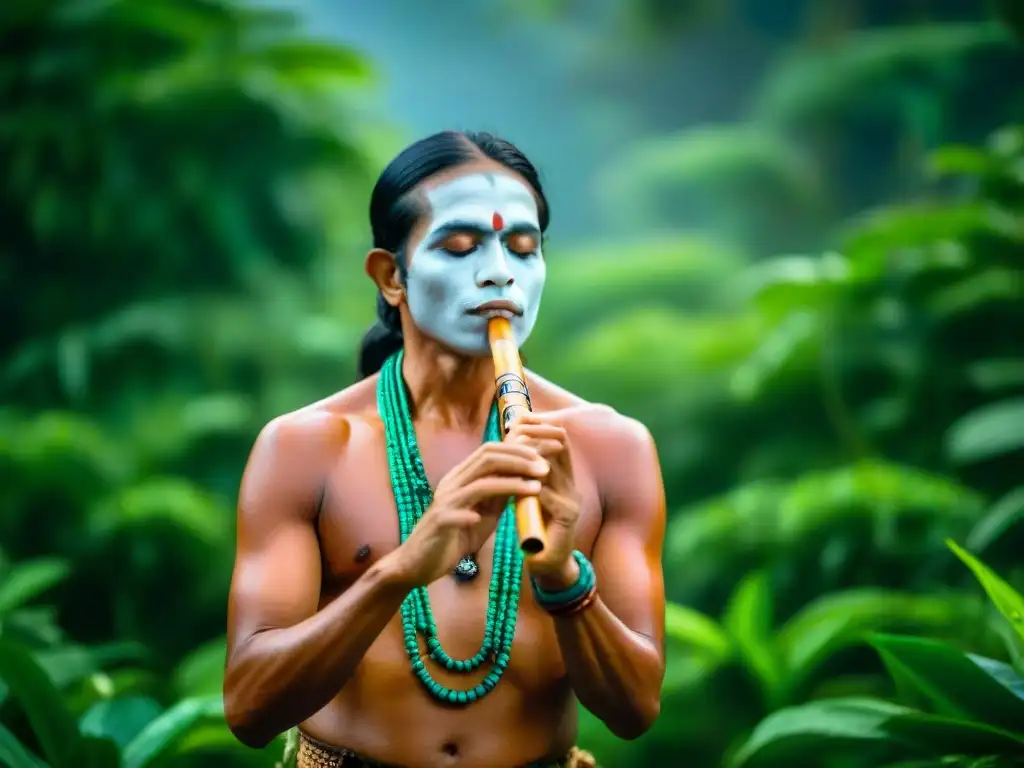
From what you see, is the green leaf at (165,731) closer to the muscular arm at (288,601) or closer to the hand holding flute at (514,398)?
the muscular arm at (288,601)

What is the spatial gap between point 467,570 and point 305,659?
24 centimetres

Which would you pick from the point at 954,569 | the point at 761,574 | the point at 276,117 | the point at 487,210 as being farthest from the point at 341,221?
the point at 487,210

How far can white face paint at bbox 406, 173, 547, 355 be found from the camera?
1438 mm

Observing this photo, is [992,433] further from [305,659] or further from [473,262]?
[305,659]

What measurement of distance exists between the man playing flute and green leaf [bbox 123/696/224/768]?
2.79ft

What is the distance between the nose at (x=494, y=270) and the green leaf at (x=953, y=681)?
3.12 feet

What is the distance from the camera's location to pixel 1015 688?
6.34 ft

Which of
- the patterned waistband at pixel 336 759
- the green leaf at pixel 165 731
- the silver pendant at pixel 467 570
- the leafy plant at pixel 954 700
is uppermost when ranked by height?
the green leaf at pixel 165 731

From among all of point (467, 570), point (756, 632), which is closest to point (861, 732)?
point (756, 632)

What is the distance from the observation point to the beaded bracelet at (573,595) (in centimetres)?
129

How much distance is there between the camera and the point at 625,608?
1.43 metres

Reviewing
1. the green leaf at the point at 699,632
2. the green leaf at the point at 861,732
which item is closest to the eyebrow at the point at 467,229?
the green leaf at the point at 861,732

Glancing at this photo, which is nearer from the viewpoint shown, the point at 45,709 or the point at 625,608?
the point at 625,608


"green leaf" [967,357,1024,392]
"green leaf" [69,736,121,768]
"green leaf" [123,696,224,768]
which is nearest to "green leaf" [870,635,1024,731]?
"green leaf" [123,696,224,768]
